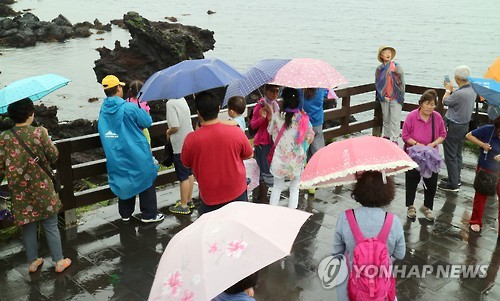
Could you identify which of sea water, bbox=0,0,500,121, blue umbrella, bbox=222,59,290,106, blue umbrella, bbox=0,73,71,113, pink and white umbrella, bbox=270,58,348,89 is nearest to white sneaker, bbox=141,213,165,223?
blue umbrella, bbox=222,59,290,106

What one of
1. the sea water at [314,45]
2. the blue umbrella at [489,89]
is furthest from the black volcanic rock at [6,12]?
the blue umbrella at [489,89]

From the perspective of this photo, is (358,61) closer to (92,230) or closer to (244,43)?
(244,43)

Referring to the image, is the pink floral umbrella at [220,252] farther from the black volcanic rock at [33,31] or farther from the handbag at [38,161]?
the black volcanic rock at [33,31]

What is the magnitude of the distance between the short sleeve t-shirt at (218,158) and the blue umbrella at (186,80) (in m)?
0.50

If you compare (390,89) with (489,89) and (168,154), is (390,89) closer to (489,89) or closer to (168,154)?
(489,89)

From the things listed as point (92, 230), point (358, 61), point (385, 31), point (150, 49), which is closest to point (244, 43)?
point (358, 61)

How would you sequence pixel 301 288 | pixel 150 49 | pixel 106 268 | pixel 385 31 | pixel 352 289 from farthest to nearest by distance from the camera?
pixel 385 31
pixel 150 49
pixel 106 268
pixel 301 288
pixel 352 289

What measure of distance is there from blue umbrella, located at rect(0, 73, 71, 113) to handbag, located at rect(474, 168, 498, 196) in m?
5.06

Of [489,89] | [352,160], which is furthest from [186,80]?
[489,89]

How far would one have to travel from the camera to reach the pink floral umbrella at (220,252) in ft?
7.73

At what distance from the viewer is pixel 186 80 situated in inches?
195

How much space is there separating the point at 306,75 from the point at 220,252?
11.7ft

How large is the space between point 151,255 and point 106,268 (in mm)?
531

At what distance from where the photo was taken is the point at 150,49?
27.4 metres
